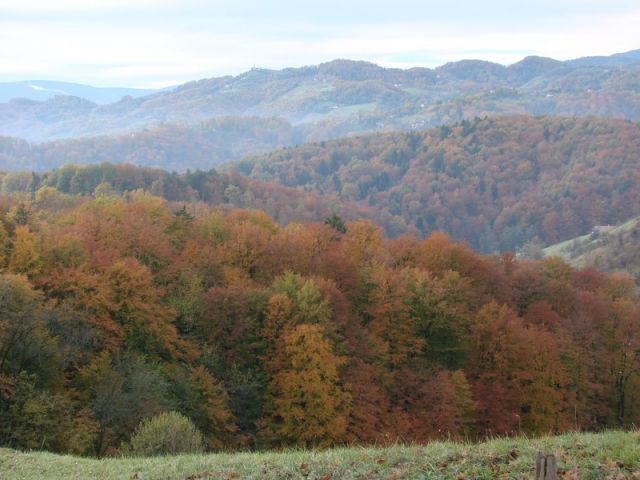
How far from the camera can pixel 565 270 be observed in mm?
62719

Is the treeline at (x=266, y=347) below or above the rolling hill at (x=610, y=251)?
above

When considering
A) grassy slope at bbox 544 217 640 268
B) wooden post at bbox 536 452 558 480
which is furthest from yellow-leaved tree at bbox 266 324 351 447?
grassy slope at bbox 544 217 640 268

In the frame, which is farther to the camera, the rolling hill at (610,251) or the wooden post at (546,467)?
the rolling hill at (610,251)

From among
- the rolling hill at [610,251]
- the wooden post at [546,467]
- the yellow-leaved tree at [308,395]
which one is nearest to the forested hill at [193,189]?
the rolling hill at [610,251]

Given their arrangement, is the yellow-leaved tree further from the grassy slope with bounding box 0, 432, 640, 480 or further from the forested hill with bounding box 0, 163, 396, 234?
the forested hill with bounding box 0, 163, 396, 234

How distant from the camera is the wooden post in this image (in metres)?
8.40

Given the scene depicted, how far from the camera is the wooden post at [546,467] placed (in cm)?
840

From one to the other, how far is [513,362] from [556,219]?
544 ft

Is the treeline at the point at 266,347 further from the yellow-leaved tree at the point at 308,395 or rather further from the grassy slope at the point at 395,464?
the grassy slope at the point at 395,464

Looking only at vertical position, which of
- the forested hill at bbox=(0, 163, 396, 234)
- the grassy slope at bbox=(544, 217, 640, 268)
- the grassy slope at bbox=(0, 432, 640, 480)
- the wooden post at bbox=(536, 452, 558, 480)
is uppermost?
the wooden post at bbox=(536, 452, 558, 480)

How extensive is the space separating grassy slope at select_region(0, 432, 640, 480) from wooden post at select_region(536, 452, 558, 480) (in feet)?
8.53

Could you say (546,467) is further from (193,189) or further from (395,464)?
(193,189)

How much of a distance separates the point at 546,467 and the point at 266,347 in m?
29.7

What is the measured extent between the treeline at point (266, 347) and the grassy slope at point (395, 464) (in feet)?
30.4
